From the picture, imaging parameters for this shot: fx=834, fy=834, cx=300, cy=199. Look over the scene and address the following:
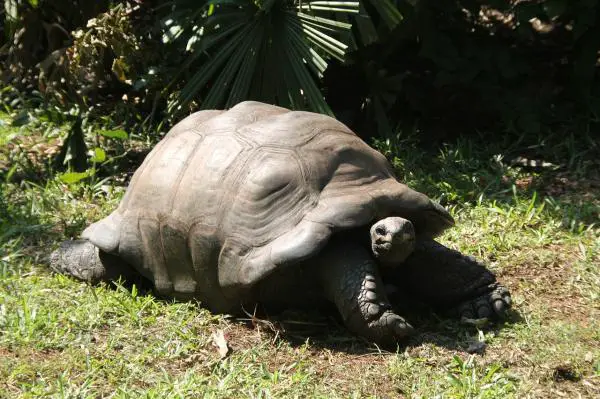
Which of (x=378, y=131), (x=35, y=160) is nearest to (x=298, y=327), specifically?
(x=378, y=131)

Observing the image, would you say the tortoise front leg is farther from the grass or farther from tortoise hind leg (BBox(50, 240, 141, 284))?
tortoise hind leg (BBox(50, 240, 141, 284))

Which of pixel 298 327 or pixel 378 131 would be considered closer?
pixel 298 327

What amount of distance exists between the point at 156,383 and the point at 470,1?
428 cm

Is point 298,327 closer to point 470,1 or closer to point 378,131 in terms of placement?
point 378,131

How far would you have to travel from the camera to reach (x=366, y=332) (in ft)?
11.9

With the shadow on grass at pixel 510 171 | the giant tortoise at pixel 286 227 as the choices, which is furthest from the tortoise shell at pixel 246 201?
the shadow on grass at pixel 510 171

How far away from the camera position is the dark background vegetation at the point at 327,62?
18.3ft

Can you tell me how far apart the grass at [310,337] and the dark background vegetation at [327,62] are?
117cm

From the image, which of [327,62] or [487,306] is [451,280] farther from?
[327,62]

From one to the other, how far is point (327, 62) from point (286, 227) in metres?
3.13

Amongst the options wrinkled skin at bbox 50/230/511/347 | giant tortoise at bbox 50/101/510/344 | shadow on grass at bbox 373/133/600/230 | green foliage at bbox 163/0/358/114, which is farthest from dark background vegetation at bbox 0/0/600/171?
wrinkled skin at bbox 50/230/511/347

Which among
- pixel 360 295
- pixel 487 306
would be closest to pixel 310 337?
pixel 360 295

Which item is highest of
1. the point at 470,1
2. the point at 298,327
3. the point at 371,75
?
the point at 470,1

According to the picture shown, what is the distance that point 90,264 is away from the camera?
4.41m
